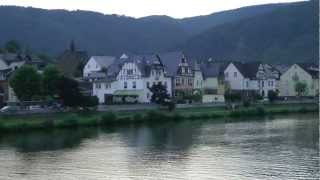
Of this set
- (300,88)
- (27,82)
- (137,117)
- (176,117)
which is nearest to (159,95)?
(176,117)

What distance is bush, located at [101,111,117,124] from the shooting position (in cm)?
5722

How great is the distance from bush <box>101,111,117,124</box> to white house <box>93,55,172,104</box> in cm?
1547

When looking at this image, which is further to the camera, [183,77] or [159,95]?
[183,77]

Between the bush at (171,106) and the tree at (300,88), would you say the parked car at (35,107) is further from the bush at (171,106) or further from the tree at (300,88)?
the tree at (300,88)

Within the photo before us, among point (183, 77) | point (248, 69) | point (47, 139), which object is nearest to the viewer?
point (47, 139)

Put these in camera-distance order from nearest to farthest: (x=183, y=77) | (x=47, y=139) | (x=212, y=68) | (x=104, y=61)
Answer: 1. (x=47, y=139)
2. (x=183, y=77)
3. (x=104, y=61)
4. (x=212, y=68)

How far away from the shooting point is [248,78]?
9006cm

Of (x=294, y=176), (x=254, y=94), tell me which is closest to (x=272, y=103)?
(x=254, y=94)

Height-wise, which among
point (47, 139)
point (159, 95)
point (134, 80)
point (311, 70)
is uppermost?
point (311, 70)

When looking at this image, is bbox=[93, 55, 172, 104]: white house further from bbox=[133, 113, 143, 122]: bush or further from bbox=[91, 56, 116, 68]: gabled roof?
bbox=[133, 113, 143, 122]: bush

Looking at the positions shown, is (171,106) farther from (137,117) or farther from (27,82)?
(27,82)

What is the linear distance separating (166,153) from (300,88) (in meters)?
58.0

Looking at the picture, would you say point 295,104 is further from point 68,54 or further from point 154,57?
point 68,54

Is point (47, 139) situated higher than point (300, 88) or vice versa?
point (300, 88)
